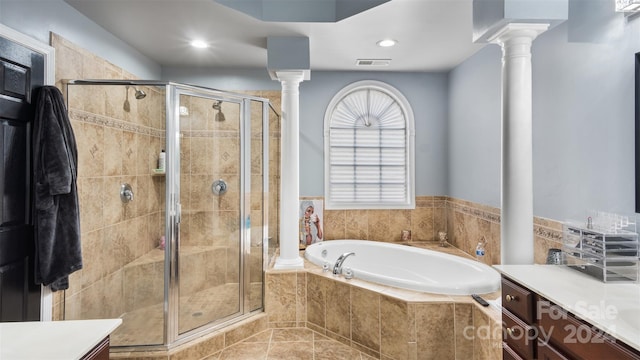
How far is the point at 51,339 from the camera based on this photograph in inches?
40.3

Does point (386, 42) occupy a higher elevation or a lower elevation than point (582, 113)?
higher

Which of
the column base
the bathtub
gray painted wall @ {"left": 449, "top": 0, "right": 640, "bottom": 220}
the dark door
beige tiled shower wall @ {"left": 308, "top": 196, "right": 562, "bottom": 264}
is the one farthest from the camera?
beige tiled shower wall @ {"left": 308, "top": 196, "right": 562, "bottom": 264}

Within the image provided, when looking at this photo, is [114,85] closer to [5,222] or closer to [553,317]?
[5,222]

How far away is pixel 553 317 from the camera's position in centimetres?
120

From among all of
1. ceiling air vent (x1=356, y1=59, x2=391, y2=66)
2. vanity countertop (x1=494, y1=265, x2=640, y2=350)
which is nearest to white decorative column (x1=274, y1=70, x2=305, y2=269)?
ceiling air vent (x1=356, y1=59, x2=391, y2=66)

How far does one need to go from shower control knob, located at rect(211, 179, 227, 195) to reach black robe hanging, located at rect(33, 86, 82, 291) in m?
0.86

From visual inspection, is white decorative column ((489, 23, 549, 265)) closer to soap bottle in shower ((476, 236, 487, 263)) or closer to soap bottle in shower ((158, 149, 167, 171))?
soap bottle in shower ((476, 236, 487, 263))

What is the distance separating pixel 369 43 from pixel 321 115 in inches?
41.0

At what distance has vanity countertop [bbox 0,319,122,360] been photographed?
0.95 m

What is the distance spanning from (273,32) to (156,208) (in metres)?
1.58

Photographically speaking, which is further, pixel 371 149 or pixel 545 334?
pixel 371 149

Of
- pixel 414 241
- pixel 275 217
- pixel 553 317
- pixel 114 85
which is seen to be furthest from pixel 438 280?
pixel 114 85

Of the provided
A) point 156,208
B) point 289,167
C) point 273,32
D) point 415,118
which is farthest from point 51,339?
point 415,118

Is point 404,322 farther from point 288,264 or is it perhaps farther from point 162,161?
point 162,161
